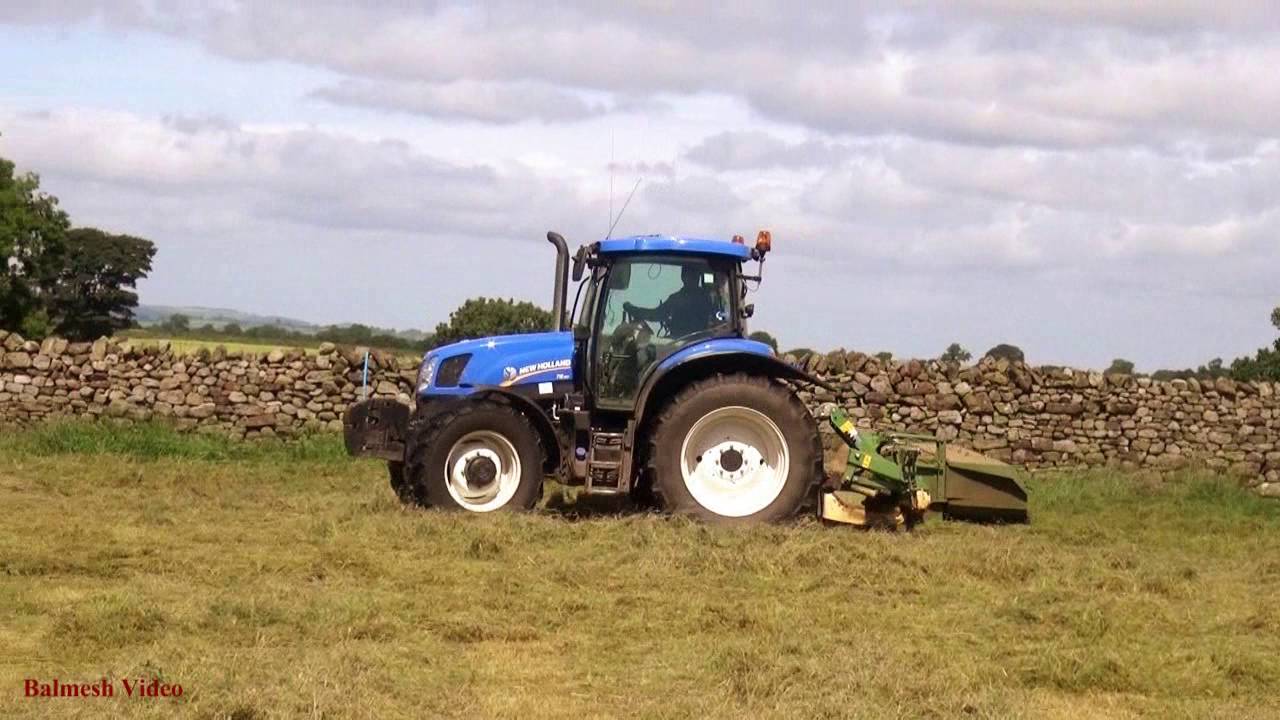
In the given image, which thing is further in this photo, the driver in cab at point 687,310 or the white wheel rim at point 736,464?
the driver in cab at point 687,310

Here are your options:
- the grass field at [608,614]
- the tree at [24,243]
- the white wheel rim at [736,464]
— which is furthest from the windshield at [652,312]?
the tree at [24,243]

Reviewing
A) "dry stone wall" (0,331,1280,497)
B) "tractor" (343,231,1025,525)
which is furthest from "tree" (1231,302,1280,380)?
"tractor" (343,231,1025,525)

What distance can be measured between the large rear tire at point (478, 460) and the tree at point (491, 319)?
20.7 m

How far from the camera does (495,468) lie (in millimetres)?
11414

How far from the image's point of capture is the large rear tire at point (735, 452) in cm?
1117

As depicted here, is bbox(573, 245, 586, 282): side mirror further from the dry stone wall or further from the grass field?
the dry stone wall

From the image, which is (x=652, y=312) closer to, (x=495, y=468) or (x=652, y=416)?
(x=652, y=416)

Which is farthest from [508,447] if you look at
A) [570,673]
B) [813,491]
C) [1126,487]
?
[1126,487]

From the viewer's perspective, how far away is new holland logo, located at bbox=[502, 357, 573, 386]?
38.8ft

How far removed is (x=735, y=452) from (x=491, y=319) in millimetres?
22767

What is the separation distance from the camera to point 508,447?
37.4ft

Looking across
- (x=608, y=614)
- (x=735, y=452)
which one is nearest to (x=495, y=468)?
(x=735, y=452)

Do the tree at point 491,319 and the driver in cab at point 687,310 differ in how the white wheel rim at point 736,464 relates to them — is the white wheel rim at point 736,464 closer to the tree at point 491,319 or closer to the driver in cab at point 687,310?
the driver in cab at point 687,310

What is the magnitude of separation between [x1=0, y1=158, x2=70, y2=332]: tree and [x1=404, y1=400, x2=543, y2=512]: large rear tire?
28853 mm
